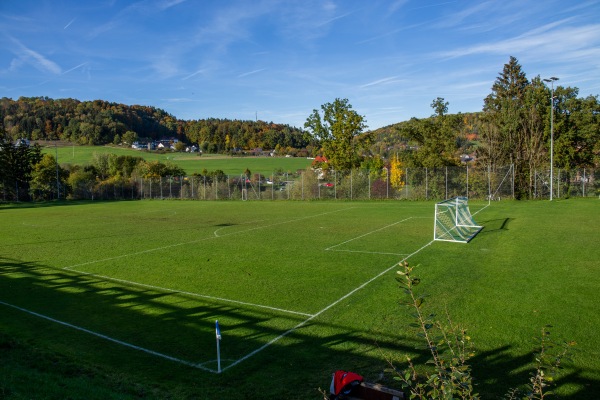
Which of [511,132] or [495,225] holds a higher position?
[511,132]

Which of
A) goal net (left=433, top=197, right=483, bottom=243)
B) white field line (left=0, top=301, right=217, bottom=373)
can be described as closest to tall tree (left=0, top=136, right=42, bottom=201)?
white field line (left=0, top=301, right=217, bottom=373)

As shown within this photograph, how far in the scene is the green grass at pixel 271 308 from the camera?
5629 mm

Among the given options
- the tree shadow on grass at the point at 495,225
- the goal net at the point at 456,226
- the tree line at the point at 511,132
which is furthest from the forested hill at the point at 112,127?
the goal net at the point at 456,226

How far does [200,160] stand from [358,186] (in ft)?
207

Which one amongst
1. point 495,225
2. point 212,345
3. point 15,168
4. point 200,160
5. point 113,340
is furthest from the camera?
point 200,160

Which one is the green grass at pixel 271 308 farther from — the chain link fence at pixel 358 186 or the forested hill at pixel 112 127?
the forested hill at pixel 112 127

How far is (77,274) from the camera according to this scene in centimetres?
1197

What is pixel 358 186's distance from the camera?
3962cm

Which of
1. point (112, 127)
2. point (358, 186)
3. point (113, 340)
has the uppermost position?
point (112, 127)

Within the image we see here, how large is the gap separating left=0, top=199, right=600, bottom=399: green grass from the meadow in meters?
66.2

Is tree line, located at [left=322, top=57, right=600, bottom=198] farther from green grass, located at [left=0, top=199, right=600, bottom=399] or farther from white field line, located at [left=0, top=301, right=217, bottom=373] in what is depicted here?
white field line, located at [left=0, top=301, right=217, bottom=373]

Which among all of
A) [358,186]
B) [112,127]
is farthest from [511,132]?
[112,127]

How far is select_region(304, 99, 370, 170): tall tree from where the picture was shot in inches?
1903

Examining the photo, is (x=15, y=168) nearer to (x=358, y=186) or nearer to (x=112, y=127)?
(x=358, y=186)
